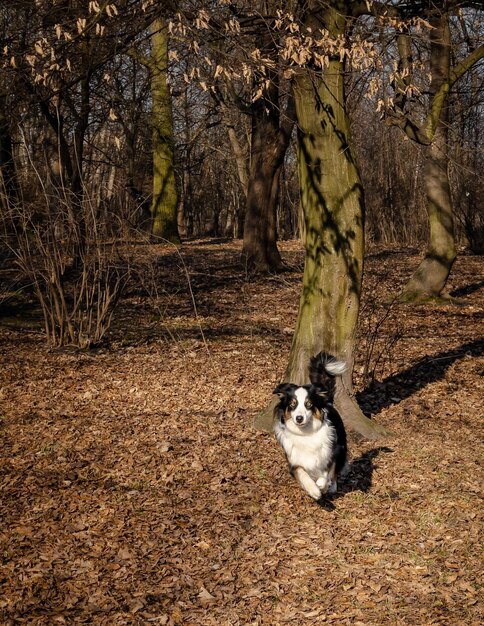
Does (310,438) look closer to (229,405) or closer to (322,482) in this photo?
(322,482)

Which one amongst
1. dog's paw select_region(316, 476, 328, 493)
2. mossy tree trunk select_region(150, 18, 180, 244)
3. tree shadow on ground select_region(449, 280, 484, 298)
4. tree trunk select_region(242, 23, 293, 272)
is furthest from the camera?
mossy tree trunk select_region(150, 18, 180, 244)

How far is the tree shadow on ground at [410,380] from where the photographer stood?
30.8 ft

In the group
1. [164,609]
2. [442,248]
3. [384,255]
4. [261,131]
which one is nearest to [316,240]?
[164,609]

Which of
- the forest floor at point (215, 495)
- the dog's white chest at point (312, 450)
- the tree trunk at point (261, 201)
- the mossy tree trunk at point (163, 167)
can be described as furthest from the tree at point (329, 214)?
the mossy tree trunk at point (163, 167)

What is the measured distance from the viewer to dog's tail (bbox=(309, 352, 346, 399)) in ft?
24.7

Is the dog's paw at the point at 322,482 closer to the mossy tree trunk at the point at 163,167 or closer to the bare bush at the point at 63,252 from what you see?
the bare bush at the point at 63,252

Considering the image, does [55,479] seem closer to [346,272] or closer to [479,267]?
[346,272]

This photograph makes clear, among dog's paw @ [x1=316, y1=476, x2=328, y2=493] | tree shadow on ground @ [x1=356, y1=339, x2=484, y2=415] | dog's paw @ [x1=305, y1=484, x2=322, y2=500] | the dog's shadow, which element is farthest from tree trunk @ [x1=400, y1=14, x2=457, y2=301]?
dog's paw @ [x1=305, y1=484, x2=322, y2=500]

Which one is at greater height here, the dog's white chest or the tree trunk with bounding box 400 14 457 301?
the tree trunk with bounding box 400 14 457 301

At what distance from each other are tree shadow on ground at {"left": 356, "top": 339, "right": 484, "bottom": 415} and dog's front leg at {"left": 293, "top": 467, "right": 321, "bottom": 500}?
262 centimetres

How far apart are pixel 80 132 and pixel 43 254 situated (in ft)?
12.7

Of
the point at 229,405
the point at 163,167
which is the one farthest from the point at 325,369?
the point at 163,167

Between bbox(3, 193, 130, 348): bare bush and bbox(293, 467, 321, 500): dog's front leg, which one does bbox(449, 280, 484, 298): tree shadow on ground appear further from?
bbox(293, 467, 321, 500): dog's front leg

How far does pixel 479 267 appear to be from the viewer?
795 inches
